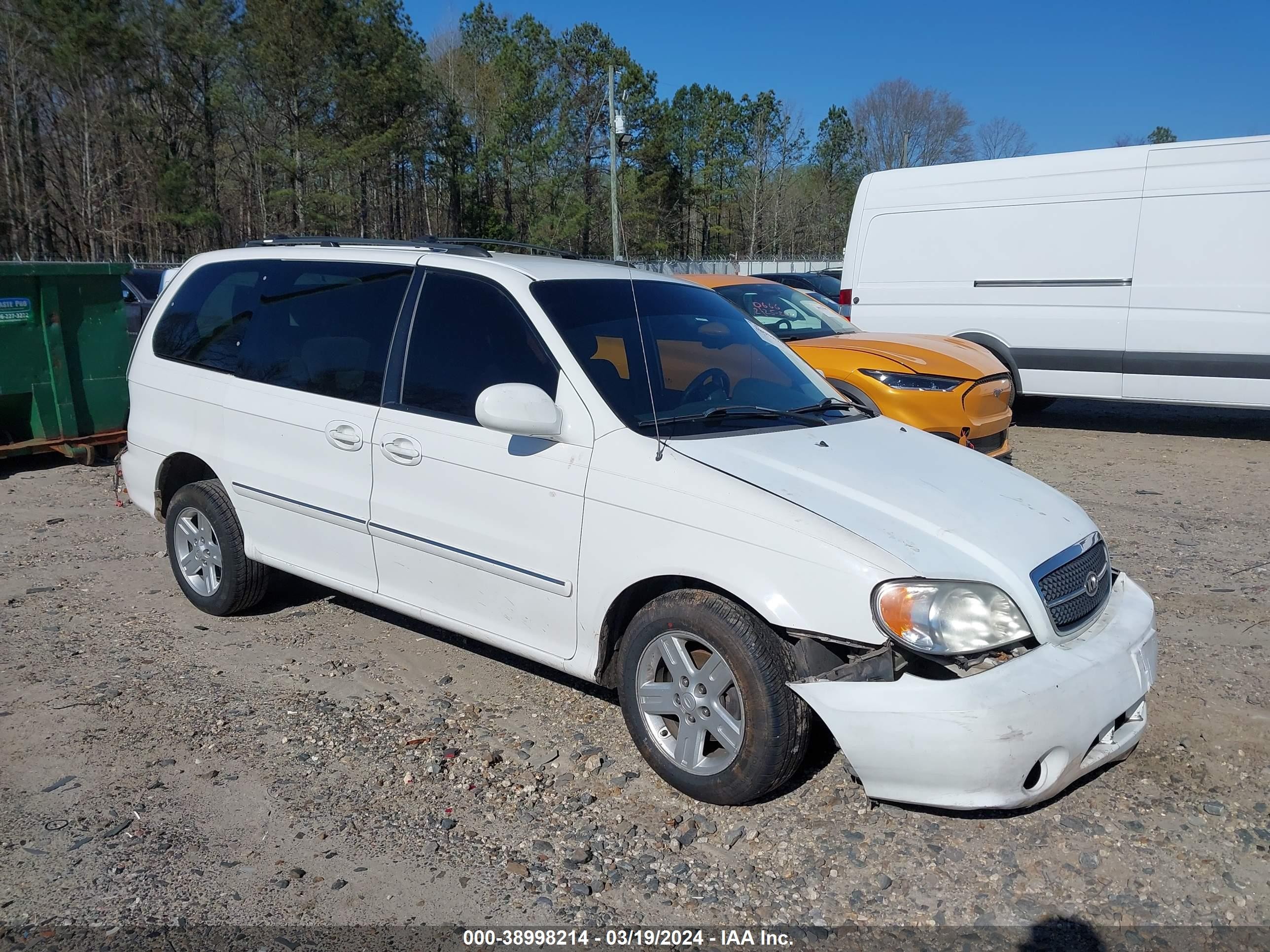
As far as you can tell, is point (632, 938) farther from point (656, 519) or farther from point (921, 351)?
point (921, 351)

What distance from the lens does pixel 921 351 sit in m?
7.61

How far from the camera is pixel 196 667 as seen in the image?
4.46 m

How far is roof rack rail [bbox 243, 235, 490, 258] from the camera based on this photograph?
14.1ft

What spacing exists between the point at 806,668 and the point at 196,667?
2939 millimetres

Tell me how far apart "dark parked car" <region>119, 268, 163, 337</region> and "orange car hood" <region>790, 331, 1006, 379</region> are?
9031 millimetres

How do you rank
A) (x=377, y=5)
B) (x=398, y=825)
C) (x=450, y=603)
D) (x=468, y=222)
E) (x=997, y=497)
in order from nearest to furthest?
1. (x=398, y=825)
2. (x=997, y=497)
3. (x=450, y=603)
4. (x=377, y=5)
5. (x=468, y=222)

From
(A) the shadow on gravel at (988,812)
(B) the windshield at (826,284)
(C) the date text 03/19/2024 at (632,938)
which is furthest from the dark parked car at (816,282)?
(C) the date text 03/19/2024 at (632,938)

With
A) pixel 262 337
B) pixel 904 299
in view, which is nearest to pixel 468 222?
pixel 904 299

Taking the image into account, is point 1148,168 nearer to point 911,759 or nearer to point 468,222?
point 911,759

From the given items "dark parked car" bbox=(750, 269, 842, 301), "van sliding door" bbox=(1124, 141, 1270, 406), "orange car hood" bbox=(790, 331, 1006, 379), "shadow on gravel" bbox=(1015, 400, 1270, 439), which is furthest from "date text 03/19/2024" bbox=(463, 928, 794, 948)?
"dark parked car" bbox=(750, 269, 842, 301)

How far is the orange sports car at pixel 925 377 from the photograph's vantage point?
7078 mm

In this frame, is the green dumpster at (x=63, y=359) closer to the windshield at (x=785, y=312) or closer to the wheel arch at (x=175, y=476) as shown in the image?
the wheel arch at (x=175, y=476)

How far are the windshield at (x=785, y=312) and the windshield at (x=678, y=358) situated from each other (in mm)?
3838

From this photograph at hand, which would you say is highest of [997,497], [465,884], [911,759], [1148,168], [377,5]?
[377,5]
